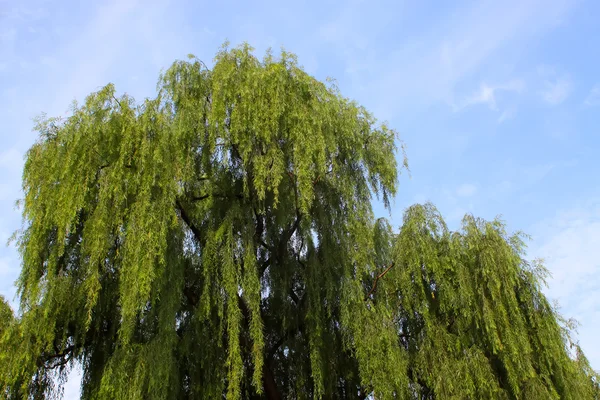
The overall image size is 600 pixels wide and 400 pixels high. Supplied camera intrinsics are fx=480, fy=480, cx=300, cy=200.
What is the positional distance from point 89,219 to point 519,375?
629cm

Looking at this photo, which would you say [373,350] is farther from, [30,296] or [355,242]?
[30,296]

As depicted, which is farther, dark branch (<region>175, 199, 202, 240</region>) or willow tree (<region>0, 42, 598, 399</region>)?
dark branch (<region>175, 199, 202, 240</region>)

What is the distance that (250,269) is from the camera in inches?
250

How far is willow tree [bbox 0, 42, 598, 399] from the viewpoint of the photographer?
6008 millimetres

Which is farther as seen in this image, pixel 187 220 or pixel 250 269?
pixel 187 220

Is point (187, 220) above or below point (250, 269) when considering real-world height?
above

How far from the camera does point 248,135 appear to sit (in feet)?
21.5

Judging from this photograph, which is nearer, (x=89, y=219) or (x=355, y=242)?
(x=89, y=219)

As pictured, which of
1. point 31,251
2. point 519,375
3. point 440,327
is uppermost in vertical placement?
point 31,251

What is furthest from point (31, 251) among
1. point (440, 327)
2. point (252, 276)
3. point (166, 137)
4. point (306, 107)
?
point (440, 327)

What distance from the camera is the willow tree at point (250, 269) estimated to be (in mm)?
6008

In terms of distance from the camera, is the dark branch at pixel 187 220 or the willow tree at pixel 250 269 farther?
the dark branch at pixel 187 220

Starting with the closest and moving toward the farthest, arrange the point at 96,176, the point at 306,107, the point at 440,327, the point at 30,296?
the point at 30,296 < the point at 96,176 < the point at 306,107 < the point at 440,327

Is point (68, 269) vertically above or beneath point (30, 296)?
above
